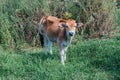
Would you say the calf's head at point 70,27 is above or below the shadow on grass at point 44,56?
above

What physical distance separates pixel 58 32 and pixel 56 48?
129cm

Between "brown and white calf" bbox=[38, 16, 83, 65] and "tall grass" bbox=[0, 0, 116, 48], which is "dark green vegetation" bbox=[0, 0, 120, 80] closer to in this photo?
"tall grass" bbox=[0, 0, 116, 48]

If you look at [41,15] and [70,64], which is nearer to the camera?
[70,64]

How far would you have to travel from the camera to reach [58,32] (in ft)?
29.9

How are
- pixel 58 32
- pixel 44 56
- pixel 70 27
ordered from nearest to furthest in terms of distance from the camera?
1. pixel 70 27
2. pixel 58 32
3. pixel 44 56

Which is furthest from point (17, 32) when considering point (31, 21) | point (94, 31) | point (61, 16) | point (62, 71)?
point (62, 71)

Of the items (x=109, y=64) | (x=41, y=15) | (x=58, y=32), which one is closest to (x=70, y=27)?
(x=58, y=32)

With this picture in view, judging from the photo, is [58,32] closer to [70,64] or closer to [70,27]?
[70,27]

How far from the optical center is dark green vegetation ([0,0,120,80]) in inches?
323

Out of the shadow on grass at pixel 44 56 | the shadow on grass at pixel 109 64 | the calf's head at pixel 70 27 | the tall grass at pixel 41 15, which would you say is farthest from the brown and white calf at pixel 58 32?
the tall grass at pixel 41 15

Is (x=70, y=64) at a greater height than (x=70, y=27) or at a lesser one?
lesser

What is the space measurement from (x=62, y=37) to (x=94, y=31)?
3.06m

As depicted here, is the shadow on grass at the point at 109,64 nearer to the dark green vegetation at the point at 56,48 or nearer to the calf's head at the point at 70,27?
the dark green vegetation at the point at 56,48

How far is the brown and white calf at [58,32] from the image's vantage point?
841 cm
